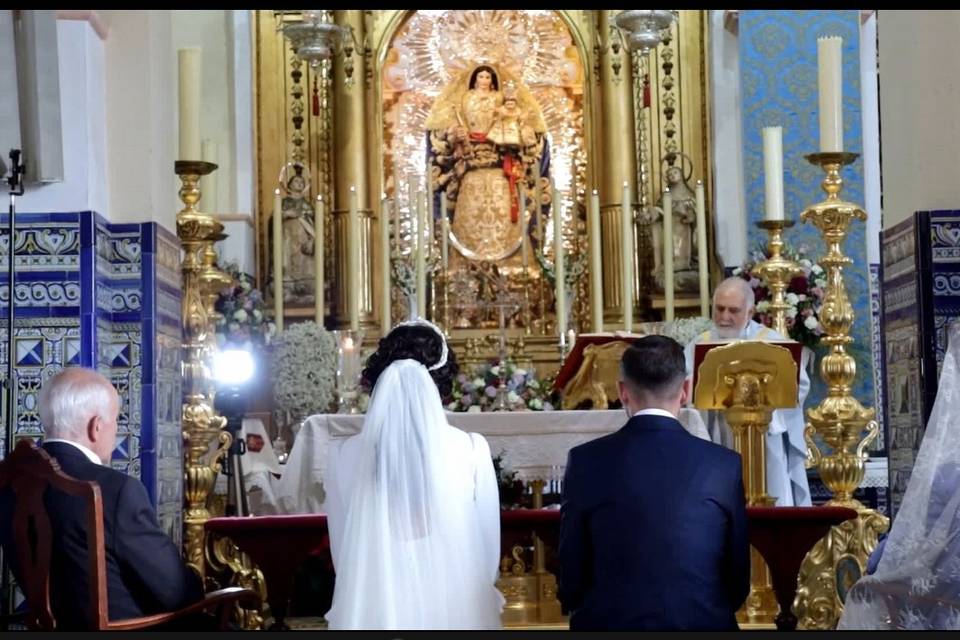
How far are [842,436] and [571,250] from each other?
5458mm

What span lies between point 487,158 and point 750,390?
5.81 meters

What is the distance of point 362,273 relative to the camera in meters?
12.0

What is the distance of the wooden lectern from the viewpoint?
21.9 feet

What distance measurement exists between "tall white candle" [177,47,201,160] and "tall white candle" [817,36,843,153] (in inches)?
99.3

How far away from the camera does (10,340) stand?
6.01 metres

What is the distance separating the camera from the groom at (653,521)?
429 centimetres

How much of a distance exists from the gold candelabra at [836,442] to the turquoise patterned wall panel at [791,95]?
4330 mm

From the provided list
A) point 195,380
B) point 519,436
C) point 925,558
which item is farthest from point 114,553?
point 519,436

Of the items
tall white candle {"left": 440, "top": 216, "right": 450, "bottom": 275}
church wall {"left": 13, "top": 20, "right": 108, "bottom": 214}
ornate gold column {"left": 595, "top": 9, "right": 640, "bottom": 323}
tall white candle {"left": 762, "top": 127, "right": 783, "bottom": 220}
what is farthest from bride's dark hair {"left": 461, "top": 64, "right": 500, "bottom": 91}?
church wall {"left": 13, "top": 20, "right": 108, "bottom": 214}

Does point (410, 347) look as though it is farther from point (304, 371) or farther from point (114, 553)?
point (304, 371)

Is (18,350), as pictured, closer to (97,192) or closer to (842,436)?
(97,192)

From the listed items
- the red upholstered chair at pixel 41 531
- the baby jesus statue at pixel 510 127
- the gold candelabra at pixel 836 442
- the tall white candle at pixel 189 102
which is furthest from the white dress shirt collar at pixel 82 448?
the baby jesus statue at pixel 510 127

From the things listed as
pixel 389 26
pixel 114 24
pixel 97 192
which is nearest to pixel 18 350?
pixel 97 192

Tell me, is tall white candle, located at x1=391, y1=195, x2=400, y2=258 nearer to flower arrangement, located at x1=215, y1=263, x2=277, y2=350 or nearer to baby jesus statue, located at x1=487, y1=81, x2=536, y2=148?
baby jesus statue, located at x1=487, y1=81, x2=536, y2=148
